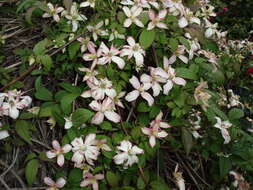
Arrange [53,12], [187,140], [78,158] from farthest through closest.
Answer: [53,12] < [187,140] < [78,158]

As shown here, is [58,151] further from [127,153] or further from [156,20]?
[156,20]

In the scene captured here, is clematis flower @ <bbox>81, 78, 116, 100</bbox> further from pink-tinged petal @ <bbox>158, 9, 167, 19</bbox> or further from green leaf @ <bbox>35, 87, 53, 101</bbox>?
pink-tinged petal @ <bbox>158, 9, 167, 19</bbox>

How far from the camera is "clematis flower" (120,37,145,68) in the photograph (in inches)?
35.3

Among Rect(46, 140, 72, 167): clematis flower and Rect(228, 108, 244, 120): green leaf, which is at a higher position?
Rect(46, 140, 72, 167): clematis flower

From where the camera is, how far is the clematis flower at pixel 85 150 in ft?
2.65

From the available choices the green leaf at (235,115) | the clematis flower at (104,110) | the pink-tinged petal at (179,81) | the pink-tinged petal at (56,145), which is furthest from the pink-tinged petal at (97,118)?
the green leaf at (235,115)

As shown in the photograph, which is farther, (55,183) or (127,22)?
(127,22)

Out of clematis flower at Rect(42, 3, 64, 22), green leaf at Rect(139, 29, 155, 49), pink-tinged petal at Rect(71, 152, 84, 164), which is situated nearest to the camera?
pink-tinged petal at Rect(71, 152, 84, 164)

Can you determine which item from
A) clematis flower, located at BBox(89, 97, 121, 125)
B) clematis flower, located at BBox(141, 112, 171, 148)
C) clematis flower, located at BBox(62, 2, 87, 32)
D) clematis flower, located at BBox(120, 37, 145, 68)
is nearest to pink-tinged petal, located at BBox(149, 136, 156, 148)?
clematis flower, located at BBox(141, 112, 171, 148)

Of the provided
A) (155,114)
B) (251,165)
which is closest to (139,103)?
(155,114)

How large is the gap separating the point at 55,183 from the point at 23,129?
17cm

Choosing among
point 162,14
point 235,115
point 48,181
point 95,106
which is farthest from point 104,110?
point 235,115

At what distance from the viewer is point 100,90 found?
878 mm

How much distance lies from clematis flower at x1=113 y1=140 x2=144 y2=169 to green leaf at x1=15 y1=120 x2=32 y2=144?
236 millimetres
